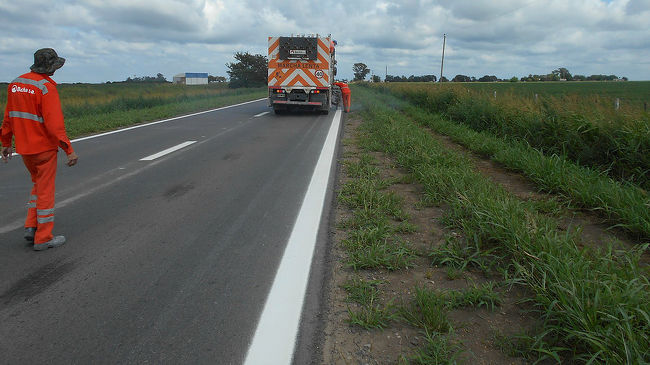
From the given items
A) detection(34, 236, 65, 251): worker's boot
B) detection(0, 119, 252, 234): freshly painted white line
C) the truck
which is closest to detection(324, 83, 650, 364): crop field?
detection(34, 236, 65, 251): worker's boot

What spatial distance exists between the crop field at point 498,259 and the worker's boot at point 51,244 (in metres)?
2.43

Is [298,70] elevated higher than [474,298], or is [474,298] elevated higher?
[298,70]

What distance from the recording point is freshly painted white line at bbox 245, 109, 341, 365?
2.48 meters

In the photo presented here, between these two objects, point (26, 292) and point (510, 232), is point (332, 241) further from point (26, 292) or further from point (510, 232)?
point (26, 292)

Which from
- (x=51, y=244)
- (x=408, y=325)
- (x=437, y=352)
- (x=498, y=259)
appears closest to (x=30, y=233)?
(x=51, y=244)

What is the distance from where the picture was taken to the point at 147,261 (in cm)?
365

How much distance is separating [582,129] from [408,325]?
649cm

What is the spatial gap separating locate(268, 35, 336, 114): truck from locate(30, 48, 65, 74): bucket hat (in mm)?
13504

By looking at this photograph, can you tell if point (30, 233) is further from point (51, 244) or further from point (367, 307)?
point (367, 307)

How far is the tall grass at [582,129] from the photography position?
639 cm

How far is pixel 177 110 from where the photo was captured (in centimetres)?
1930

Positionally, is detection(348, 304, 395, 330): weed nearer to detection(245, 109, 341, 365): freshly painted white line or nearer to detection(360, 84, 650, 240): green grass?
detection(245, 109, 341, 365): freshly painted white line

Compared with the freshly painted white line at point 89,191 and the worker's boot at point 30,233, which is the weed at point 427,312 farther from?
the freshly painted white line at point 89,191

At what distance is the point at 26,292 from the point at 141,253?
884 millimetres
